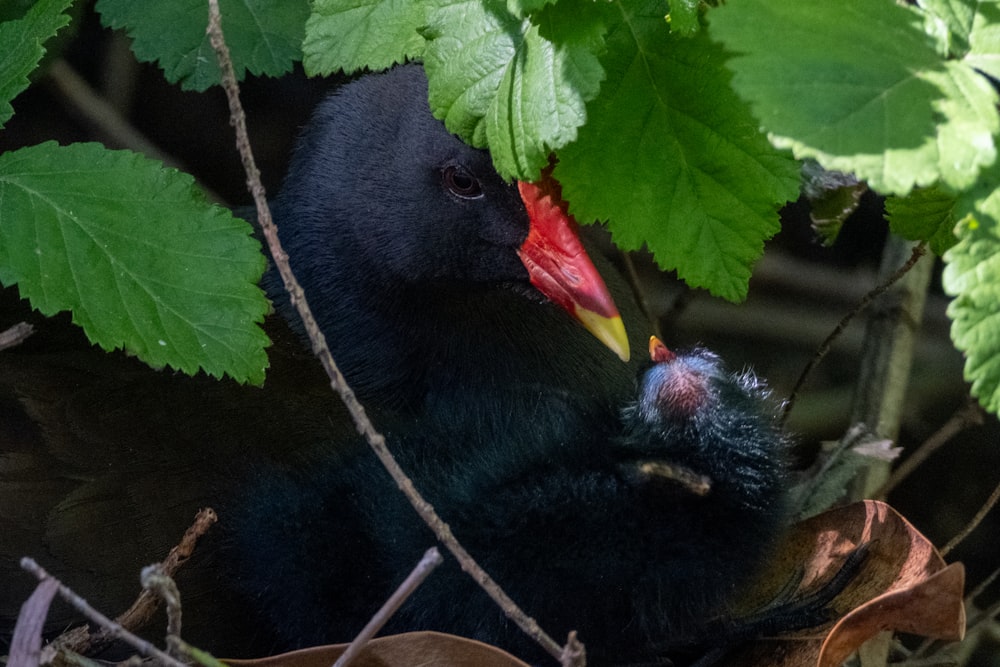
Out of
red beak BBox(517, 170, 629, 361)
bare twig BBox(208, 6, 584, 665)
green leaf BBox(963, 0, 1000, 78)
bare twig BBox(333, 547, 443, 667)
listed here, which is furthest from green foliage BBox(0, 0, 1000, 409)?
bare twig BBox(333, 547, 443, 667)

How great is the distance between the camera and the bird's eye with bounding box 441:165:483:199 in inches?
80.5

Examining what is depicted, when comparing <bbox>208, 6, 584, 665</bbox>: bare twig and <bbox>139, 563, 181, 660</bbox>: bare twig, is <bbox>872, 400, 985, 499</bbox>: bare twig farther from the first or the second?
<bbox>139, 563, 181, 660</bbox>: bare twig

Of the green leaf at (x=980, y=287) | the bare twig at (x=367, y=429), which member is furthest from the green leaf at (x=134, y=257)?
the green leaf at (x=980, y=287)

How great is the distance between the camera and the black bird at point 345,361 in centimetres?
180

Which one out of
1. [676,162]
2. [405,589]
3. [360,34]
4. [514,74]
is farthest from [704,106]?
[405,589]

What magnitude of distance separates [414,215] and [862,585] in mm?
915

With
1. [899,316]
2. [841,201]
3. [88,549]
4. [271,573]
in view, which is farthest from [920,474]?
[88,549]

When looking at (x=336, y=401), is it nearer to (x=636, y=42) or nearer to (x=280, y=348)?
(x=280, y=348)

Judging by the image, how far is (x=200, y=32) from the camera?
207 cm

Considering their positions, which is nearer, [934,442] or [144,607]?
[144,607]

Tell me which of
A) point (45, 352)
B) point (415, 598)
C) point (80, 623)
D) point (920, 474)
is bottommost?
point (920, 474)

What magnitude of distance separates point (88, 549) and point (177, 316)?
0.38m

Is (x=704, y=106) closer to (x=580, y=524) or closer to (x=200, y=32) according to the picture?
(x=580, y=524)

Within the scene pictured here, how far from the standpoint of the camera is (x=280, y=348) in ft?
6.83
